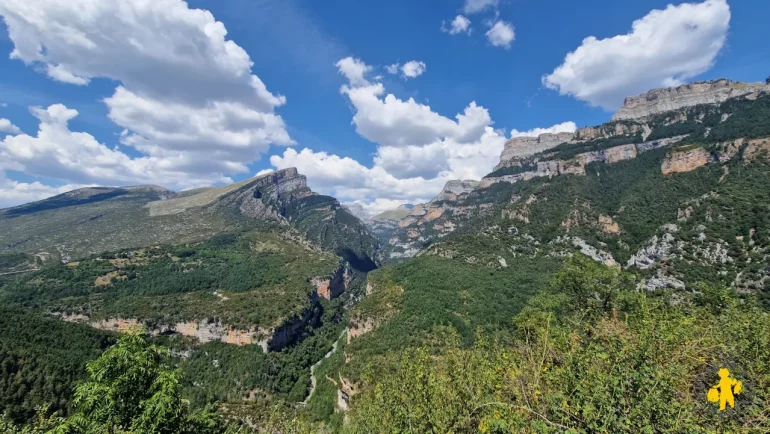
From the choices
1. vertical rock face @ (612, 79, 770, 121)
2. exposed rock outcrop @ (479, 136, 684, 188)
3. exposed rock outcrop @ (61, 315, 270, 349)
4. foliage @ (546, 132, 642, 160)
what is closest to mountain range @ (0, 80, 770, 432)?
exposed rock outcrop @ (61, 315, 270, 349)

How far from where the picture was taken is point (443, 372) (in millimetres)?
16781

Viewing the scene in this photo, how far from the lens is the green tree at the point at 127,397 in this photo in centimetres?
1227

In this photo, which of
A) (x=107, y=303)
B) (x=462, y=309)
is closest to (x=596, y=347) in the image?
(x=462, y=309)

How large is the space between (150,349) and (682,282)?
3515 inches

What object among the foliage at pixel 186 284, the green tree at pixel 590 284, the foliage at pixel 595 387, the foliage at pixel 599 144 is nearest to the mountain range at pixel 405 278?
the foliage at pixel 186 284

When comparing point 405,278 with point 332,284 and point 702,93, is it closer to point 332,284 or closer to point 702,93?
point 332,284

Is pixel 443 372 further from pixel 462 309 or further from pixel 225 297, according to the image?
pixel 225 297

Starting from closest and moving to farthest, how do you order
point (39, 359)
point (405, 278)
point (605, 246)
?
point (39, 359)
point (405, 278)
point (605, 246)

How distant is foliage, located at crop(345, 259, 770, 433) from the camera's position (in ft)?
26.5

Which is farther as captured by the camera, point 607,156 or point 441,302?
point 607,156

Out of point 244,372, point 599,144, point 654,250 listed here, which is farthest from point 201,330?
point 599,144

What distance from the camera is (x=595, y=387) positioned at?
883cm

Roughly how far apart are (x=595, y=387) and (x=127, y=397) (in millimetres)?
17611

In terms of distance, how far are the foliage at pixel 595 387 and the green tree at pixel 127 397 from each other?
944 cm
